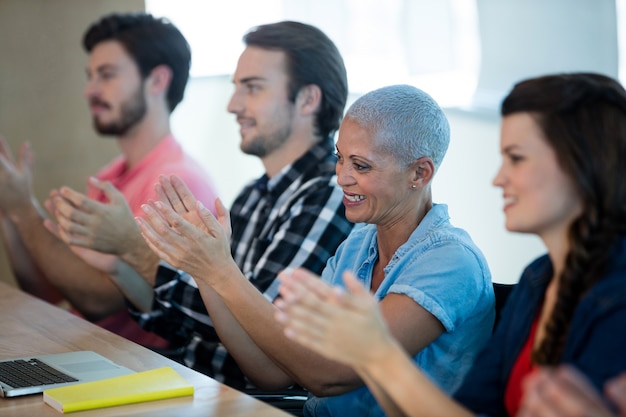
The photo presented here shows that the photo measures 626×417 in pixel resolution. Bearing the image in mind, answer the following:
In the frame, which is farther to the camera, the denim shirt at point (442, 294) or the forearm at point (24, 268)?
the forearm at point (24, 268)

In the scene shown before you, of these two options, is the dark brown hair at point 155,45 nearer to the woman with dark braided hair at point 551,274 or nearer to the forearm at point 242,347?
the forearm at point 242,347

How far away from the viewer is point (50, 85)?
388 cm

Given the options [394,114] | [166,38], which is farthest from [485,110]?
[394,114]

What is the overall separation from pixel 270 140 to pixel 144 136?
84cm

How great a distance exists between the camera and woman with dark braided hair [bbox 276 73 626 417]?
4.00 feet

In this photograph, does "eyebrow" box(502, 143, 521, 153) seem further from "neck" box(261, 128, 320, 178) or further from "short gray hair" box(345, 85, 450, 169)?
"neck" box(261, 128, 320, 178)

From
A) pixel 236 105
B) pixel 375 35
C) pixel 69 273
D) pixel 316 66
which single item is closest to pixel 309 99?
pixel 316 66

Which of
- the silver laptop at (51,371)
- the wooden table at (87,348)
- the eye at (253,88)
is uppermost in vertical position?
the eye at (253,88)

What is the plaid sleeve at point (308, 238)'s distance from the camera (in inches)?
90.0

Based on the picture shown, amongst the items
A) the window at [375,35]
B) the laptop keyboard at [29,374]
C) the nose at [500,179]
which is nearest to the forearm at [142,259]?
the laptop keyboard at [29,374]

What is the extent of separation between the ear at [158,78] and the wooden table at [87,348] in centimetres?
92

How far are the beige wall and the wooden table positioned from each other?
1243 millimetres

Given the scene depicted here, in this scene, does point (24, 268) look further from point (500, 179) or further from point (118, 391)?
Answer: point (500, 179)

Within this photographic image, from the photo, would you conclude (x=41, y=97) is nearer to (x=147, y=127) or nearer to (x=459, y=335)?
(x=147, y=127)
